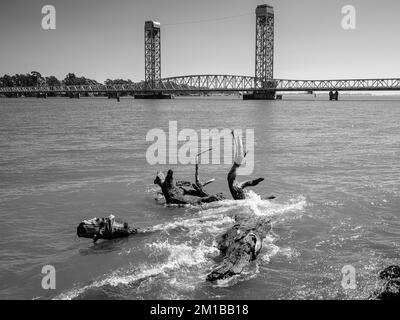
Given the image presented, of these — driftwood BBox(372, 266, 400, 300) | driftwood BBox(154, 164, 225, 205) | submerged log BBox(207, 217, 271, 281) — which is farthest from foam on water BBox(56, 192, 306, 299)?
driftwood BBox(372, 266, 400, 300)

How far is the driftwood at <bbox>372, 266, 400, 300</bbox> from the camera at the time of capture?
9.45 m

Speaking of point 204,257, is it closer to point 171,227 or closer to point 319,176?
point 171,227

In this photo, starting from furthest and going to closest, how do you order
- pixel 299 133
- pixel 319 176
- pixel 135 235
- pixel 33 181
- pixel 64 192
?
pixel 299 133
pixel 319 176
pixel 33 181
pixel 64 192
pixel 135 235

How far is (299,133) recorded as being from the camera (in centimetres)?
5228

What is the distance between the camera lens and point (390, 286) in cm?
977

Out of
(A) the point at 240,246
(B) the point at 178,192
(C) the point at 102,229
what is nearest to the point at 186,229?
(C) the point at 102,229

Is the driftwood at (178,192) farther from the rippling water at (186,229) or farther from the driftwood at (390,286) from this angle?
the driftwood at (390,286)

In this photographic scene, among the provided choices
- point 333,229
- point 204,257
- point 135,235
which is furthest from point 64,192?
point 333,229

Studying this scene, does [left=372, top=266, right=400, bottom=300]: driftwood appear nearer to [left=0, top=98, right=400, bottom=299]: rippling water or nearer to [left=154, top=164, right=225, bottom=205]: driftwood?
[left=0, top=98, right=400, bottom=299]: rippling water

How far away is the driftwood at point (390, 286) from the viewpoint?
945 centimetres

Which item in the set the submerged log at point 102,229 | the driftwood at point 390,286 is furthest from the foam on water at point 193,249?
the driftwood at point 390,286

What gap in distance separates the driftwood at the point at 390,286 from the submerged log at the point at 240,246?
3.32 metres

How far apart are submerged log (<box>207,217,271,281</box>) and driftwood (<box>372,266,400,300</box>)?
3.32 metres

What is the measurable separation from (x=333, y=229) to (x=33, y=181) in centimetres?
1602
